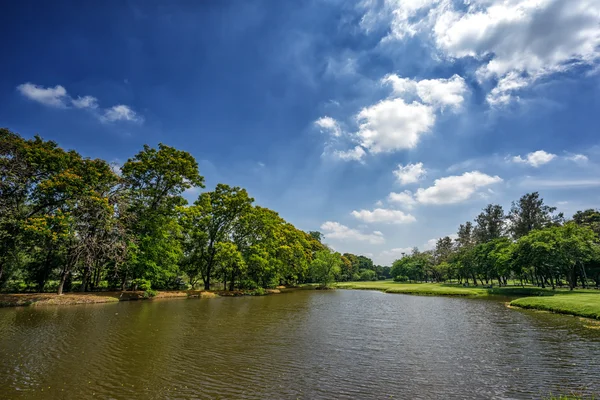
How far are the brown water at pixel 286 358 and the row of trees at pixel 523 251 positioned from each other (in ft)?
86.1

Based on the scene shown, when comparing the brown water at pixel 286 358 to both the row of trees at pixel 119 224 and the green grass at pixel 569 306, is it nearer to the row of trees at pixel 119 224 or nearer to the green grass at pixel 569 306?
the green grass at pixel 569 306

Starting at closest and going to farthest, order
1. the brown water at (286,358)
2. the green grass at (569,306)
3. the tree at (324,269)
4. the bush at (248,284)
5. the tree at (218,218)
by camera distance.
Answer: the brown water at (286,358)
the green grass at (569,306)
the tree at (218,218)
the bush at (248,284)
the tree at (324,269)

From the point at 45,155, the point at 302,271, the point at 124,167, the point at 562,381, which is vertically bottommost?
the point at 562,381

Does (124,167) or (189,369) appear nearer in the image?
(189,369)

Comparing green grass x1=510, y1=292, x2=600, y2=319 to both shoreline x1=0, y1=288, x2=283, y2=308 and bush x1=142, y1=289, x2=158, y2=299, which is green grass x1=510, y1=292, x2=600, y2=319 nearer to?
shoreline x1=0, y1=288, x2=283, y2=308

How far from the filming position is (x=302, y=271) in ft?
275

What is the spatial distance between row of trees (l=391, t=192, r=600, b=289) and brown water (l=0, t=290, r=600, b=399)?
26.2m

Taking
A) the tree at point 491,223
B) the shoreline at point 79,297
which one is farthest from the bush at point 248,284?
the tree at point 491,223

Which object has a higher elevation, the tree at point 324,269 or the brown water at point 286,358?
the tree at point 324,269

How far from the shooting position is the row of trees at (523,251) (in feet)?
148

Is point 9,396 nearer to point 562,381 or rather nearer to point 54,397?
point 54,397

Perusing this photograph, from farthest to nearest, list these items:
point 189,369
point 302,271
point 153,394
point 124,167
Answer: point 302,271, point 124,167, point 189,369, point 153,394

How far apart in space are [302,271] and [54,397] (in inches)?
2987

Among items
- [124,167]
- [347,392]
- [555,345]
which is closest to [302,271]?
[124,167]
